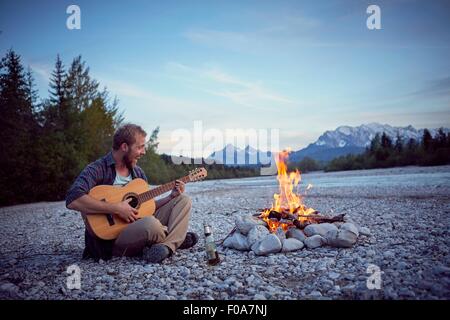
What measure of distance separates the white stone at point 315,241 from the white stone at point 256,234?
71cm

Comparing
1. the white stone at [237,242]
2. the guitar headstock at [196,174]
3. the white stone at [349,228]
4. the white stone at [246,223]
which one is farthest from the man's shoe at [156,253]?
the white stone at [349,228]

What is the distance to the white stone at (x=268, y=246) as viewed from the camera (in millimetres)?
5180

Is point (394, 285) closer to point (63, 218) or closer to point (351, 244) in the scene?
point (351, 244)

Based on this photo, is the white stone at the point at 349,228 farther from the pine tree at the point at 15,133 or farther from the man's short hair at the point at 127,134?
the pine tree at the point at 15,133

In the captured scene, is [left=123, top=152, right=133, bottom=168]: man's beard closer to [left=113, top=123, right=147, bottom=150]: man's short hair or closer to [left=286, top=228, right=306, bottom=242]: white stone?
[left=113, top=123, right=147, bottom=150]: man's short hair

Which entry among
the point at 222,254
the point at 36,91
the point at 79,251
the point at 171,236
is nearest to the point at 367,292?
the point at 222,254

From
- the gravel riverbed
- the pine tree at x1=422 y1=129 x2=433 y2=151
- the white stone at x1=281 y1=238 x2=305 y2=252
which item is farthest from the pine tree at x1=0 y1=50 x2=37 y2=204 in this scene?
the pine tree at x1=422 y1=129 x2=433 y2=151

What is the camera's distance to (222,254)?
211 inches

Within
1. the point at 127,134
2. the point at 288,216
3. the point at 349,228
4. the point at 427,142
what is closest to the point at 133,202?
the point at 127,134

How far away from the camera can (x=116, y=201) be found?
188 inches

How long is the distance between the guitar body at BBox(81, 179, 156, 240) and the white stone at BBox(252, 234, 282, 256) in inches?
71.7

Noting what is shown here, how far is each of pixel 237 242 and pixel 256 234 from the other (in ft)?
1.17

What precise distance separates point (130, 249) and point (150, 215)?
57 centimetres
